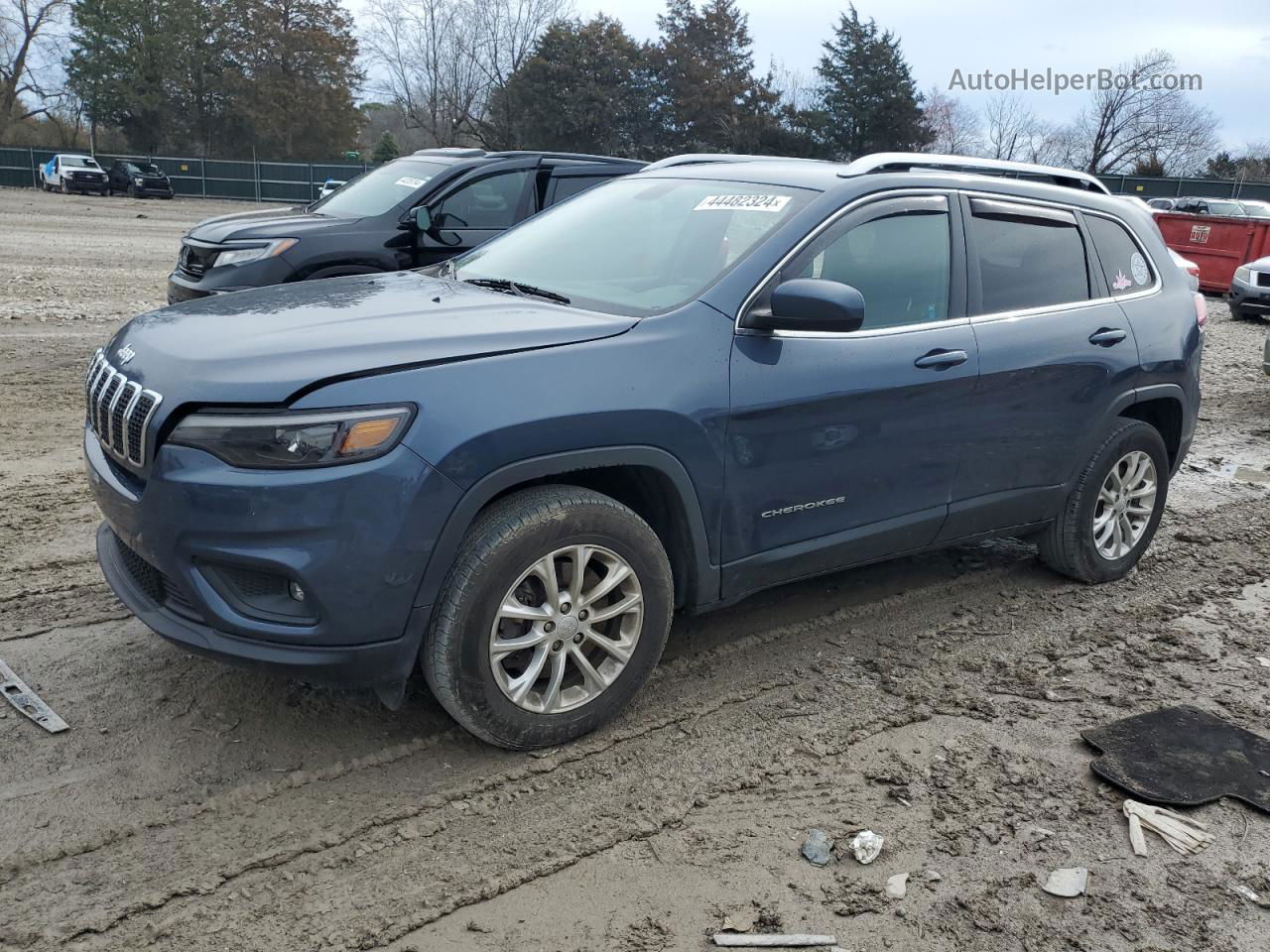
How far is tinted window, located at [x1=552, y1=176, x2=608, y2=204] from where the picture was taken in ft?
30.5

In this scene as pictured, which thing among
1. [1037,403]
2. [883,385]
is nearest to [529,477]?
[883,385]

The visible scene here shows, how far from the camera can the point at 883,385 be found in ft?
13.2

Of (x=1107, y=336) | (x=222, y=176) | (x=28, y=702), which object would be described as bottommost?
(x=28, y=702)

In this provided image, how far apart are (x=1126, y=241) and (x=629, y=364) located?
306 centimetres

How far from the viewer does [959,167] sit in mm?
4715

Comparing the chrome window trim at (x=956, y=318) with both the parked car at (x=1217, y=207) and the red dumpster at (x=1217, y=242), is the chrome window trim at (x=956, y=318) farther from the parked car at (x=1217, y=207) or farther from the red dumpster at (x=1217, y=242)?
the parked car at (x=1217, y=207)

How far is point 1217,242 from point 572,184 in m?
14.9

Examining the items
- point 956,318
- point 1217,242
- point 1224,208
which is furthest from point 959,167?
point 1224,208

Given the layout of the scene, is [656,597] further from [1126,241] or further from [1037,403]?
[1126,241]

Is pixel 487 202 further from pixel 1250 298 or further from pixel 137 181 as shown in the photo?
pixel 137 181

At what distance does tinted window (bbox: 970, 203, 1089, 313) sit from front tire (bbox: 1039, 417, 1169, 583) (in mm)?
725

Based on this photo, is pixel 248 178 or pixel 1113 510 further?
pixel 248 178

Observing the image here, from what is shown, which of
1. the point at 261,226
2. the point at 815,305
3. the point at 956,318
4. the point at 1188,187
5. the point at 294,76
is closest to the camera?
the point at 815,305

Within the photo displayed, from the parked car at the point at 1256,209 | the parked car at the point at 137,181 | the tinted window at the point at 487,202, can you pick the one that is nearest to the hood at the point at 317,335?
the tinted window at the point at 487,202
